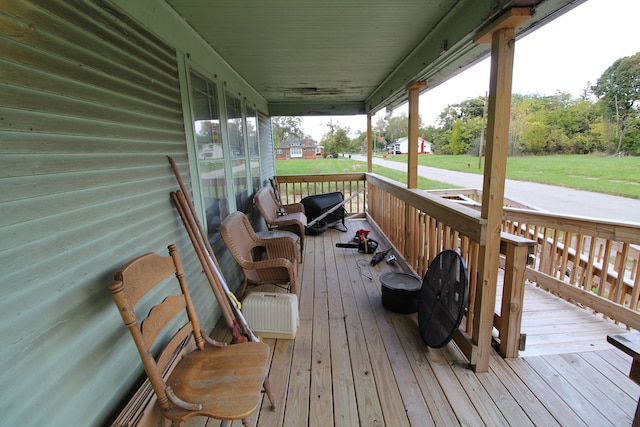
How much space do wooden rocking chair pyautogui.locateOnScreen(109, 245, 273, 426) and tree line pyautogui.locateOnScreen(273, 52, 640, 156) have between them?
7.73 ft

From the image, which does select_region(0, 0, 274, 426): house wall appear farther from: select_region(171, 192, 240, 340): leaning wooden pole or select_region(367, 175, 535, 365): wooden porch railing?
select_region(367, 175, 535, 365): wooden porch railing

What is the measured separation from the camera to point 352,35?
2.35 metres

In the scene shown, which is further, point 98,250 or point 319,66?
point 319,66

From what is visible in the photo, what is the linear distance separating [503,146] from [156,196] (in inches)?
84.1

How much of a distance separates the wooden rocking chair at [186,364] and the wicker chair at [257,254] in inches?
33.6

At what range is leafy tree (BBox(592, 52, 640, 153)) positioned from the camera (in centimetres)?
421

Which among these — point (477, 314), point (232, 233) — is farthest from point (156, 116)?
point (477, 314)

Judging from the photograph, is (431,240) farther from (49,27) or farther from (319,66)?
(49,27)

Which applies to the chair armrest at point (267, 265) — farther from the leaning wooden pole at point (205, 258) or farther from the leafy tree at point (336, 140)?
the leafy tree at point (336, 140)

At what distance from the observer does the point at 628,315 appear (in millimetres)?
2328

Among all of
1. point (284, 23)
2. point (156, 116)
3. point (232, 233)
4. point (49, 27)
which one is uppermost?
point (284, 23)

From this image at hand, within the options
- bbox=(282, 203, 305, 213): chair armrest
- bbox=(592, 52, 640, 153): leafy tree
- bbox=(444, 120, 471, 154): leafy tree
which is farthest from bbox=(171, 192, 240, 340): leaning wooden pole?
bbox=(444, 120, 471, 154): leafy tree

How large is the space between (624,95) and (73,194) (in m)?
6.99

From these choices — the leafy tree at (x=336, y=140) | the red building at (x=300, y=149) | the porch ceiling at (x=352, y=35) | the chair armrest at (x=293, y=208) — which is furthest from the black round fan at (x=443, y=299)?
the red building at (x=300, y=149)
